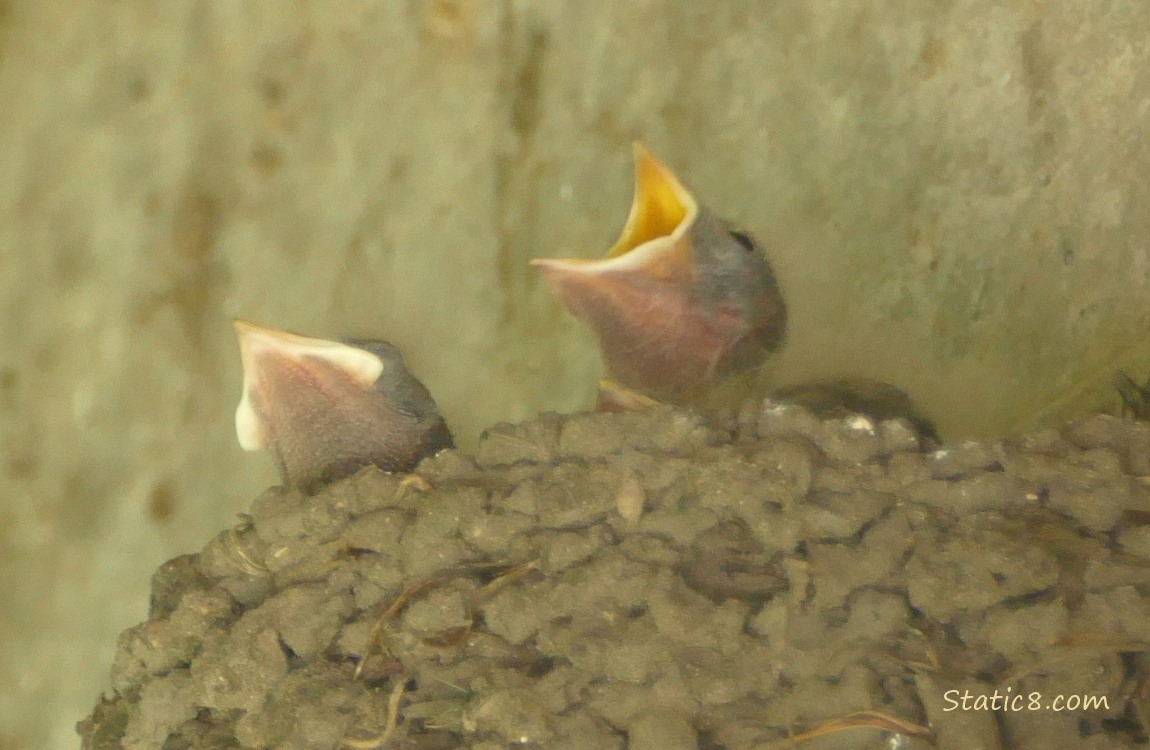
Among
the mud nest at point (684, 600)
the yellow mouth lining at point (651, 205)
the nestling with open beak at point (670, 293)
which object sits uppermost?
the yellow mouth lining at point (651, 205)

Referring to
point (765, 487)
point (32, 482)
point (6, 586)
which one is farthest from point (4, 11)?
point (765, 487)

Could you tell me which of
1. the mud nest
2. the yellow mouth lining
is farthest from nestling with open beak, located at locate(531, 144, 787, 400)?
the mud nest

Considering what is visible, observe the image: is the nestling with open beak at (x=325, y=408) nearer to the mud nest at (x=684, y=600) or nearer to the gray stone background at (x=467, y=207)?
the mud nest at (x=684, y=600)

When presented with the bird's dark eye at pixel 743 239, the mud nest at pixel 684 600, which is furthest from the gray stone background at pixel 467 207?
the mud nest at pixel 684 600

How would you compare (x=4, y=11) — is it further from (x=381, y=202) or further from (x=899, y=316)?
(x=899, y=316)

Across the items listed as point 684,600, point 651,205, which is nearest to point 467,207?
point 651,205

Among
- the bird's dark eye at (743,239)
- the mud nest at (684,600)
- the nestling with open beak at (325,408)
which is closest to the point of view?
the mud nest at (684,600)

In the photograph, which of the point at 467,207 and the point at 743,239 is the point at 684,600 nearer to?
the point at 743,239

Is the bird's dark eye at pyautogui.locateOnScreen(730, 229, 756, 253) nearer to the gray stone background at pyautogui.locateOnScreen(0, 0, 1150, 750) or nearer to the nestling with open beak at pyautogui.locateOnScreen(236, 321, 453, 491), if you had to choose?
the gray stone background at pyautogui.locateOnScreen(0, 0, 1150, 750)
